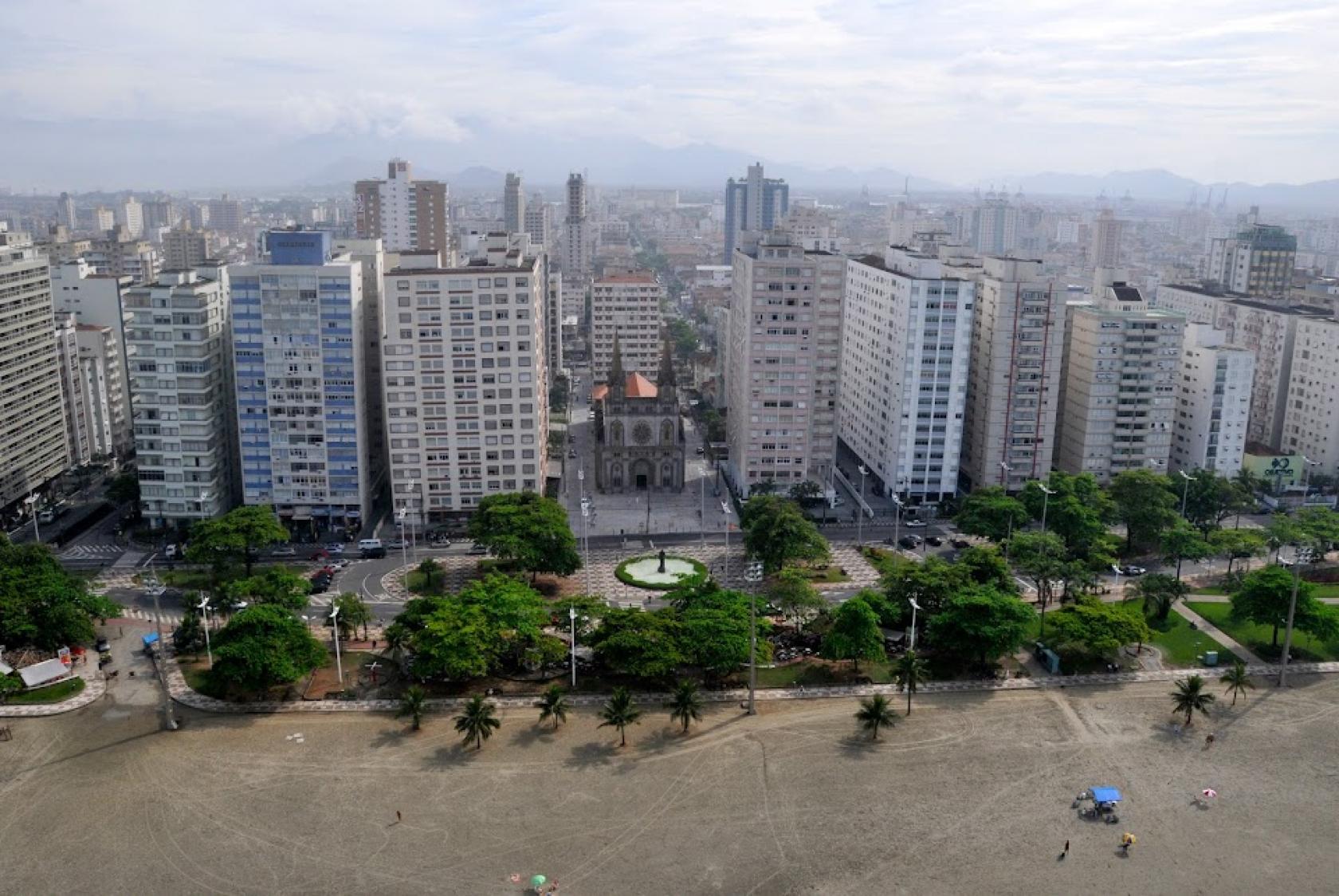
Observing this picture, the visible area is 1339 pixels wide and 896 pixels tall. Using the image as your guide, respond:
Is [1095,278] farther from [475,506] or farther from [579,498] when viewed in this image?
[475,506]

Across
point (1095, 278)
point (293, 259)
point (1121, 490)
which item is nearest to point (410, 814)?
point (293, 259)

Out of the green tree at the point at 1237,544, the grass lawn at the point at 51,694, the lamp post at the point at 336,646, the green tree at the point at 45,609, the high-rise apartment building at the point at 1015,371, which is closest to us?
the grass lawn at the point at 51,694

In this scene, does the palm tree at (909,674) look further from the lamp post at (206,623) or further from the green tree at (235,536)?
the green tree at (235,536)

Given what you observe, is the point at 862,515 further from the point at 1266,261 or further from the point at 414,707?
the point at 1266,261

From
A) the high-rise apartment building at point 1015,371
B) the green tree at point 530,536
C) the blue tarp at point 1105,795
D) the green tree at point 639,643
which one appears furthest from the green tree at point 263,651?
the high-rise apartment building at point 1015,371

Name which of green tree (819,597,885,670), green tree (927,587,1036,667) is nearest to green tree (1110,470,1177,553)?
green tree (927,587,1036,667)

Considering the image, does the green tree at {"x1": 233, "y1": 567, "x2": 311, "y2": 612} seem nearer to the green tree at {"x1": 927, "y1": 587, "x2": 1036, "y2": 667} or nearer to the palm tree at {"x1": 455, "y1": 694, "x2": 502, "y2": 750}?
the palm tree at {"x1": 455, "y1": 694, "x2": 502, "y2": 750}
